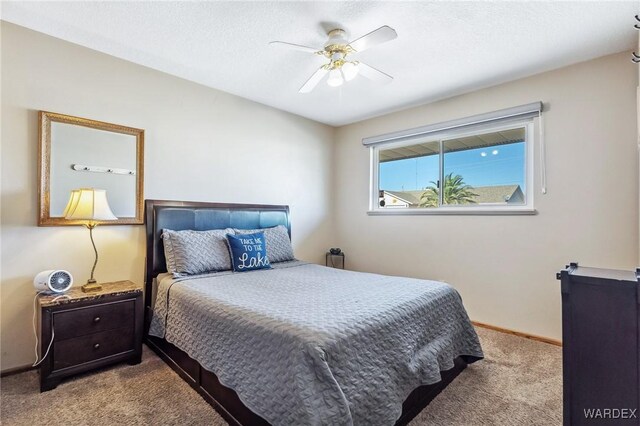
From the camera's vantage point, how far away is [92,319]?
7.06ft

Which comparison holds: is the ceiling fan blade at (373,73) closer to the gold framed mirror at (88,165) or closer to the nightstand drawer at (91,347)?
the gold framed mirror at (88,165)

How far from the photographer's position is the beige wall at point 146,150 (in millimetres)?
2191

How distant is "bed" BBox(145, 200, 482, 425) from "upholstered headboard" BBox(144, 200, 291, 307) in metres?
0.02

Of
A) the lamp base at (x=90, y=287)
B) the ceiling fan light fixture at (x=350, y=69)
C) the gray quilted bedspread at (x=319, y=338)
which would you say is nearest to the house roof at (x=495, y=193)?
the gray quilted bedspread at (x=319, y=338)

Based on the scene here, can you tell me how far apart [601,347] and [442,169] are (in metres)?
2.68

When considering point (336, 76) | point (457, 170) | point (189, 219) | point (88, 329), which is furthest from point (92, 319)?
point (457, 170)

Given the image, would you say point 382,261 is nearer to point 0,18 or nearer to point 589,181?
point 589,181

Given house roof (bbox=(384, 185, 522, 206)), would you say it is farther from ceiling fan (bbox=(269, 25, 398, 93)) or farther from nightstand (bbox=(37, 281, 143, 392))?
nightstand (bbox=(37, 281, 143, 392))

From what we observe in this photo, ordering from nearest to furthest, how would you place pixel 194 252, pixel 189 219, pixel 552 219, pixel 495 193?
1. pixel 194 252
2. pixel 552 219
3. pixel 189 219
4. pixel 495 193

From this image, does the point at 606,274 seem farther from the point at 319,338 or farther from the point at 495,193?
the point at 495,193

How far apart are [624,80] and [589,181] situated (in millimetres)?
816

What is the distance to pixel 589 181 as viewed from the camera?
8.54 feet

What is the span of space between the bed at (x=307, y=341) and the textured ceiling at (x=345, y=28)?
1480mm

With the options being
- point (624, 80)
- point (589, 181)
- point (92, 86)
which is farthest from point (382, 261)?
point (92, 86)
